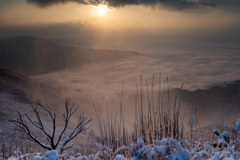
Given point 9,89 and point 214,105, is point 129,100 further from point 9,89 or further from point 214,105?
point 9,89

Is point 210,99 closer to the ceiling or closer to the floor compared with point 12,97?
closer to the floor

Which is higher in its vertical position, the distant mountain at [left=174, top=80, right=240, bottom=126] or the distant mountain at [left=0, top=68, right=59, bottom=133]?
the distant mountain at [left=0, top=68, right=59, bottom=133]

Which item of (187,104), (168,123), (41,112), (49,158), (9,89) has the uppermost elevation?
(49,158)

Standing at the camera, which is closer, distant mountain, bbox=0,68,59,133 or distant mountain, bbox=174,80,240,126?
distant mountain, bbox=0,68,59,133

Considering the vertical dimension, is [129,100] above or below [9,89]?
below

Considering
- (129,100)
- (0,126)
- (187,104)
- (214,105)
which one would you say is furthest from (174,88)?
(0,126)

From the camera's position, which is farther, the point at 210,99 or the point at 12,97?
the point at 210,99

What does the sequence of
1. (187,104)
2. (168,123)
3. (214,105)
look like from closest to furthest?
(168,123), (214,105), (187,104)

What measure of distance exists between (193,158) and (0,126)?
73.7ft

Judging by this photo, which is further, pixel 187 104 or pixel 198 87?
pixel 198 87

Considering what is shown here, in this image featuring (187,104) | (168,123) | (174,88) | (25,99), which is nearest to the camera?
(168,123)

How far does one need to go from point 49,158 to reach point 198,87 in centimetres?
20919

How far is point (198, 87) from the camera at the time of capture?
193 metres

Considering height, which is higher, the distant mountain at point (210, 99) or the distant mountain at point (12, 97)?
the distant mountain at point (12, 97)
